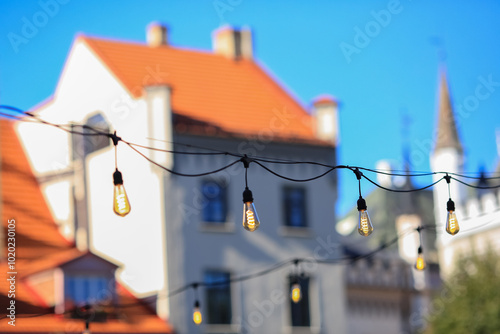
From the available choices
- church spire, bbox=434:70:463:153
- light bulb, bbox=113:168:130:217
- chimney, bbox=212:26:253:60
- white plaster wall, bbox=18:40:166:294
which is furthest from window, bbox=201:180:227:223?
church spire, bbox=434:70:463:153

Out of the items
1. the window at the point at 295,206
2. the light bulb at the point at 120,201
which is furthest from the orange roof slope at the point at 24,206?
the light bulb at the point at 120,201

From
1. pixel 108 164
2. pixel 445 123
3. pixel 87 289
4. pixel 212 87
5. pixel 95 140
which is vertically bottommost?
pixel 87 289

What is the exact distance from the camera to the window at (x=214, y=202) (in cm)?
3731

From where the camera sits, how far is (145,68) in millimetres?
40125

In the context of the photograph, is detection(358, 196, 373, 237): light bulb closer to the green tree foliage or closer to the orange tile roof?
the orange tile roof

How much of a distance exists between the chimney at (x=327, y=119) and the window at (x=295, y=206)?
2050 mm

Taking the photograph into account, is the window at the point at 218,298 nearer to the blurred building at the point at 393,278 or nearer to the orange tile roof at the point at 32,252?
the orange tile roof at the point at 32,252

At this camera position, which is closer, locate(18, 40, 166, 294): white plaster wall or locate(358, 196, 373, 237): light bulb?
locate(358, 196, 373, 237): light bulb

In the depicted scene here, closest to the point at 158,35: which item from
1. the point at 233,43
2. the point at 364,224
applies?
the point at 233,43

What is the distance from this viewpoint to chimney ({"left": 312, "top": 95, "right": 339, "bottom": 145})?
40.3 meters

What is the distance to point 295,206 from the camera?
129 feet

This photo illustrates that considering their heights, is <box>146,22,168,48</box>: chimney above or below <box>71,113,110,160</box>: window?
above

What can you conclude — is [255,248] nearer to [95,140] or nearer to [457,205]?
[95,140]

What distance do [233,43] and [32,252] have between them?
1128 centimetres
